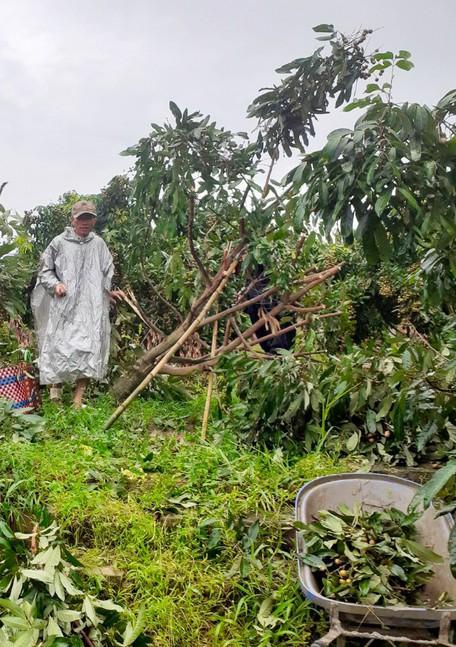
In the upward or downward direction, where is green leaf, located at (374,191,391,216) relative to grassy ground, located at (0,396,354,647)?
upward

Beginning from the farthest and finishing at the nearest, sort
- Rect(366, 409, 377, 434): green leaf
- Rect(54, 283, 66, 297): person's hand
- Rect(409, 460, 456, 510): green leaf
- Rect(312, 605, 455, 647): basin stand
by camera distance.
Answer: Rect(54, 283, 66, 297): person's hand
Rect(366, 409, 377, 434): green leaf
Rect(312, 605, 455, 647): basin stand
Rect(409, 460, 456, 510): green leaf

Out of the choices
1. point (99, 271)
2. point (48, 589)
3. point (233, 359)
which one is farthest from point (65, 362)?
point (48, 589)

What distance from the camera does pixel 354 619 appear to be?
181cm

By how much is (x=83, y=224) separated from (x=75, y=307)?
2.06ft

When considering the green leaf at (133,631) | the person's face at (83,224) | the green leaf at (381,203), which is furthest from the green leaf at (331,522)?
the person's face at (83,224)

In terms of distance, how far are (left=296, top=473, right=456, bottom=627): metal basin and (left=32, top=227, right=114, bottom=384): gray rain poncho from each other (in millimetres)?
2458

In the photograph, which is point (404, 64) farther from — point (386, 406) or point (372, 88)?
point (386, 406)

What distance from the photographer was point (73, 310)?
14.6 ft

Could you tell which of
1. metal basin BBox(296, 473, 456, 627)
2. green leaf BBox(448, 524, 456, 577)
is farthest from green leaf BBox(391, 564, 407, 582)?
green leaf BBox(448, 524, 456, 577)

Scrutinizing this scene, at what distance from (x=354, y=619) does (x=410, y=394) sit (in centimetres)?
107

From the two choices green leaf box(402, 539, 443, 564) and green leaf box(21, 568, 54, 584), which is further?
green leaf box(402, 539, 443, 564)

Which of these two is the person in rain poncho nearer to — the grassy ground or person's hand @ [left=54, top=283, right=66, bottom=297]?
person's hand @ [left=54, top=283, right=66, bottom=297]

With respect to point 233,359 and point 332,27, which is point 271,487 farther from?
point 332,27

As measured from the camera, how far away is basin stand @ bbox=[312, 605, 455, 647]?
1.69 m
